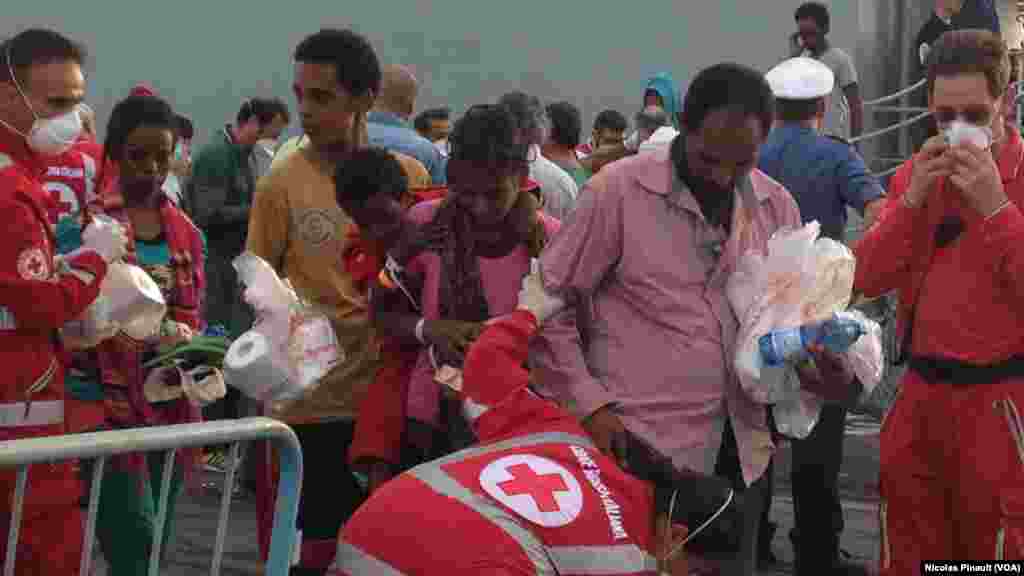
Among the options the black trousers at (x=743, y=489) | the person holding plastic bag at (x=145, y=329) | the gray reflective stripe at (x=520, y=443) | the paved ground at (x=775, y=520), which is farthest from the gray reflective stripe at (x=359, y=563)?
the paved ground at (x=775, y=520)

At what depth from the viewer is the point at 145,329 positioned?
20.7 ft

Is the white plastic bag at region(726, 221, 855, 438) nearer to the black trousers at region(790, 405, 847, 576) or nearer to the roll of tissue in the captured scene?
the roll of tissue

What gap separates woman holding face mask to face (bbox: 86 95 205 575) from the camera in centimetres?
634

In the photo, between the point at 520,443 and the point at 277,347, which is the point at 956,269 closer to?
the point at 520,443

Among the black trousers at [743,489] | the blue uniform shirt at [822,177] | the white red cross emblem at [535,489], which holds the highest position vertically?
the white red cross emblem at [535,489]

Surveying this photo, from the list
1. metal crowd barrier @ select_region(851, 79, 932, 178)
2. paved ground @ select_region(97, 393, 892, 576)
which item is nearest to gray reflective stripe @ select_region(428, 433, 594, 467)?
paved ground @ select_region(97, 393, 892, 576)

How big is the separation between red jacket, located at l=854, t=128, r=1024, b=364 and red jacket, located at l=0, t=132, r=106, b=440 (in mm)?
2073

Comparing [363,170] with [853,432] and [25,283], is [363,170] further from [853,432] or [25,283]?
[853,432]

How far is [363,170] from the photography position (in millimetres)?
6012

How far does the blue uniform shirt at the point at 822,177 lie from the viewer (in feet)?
27.9

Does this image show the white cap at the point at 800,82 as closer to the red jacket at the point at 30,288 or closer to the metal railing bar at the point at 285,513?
the red jacket at the point at 30,288

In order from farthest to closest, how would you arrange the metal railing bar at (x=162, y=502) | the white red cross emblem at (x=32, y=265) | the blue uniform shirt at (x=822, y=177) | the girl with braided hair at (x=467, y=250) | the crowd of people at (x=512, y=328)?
the blue uniform shirt at (x=822, y=177) < the white red cross emblem at (x=32, y=265) < the girl with braided hair at (x=467, y=250) < the crowd of people at (x=512, y=328) < the metal railing bar at (x=162, y=502)

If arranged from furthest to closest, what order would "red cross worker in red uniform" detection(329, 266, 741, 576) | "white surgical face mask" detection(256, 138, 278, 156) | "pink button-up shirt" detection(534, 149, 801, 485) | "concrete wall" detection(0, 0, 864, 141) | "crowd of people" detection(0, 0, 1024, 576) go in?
1. "concrete wall" detection(0, 0, 864, 141)
2. "white surgical face mask" detection(256, 138, 278, 156)
3. "pink button-up shirt" detection(534, 149, 801, 485)
4. "crowd of people" detection(0, 0, 1024, 576)
5. "red cross worker in red uniform" detection(329, 266, 741, 576)

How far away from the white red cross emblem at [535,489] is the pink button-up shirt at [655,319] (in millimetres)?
297
